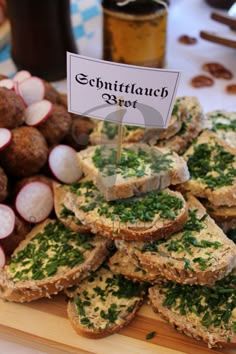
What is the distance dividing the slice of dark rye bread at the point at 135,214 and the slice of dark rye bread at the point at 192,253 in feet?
0.14

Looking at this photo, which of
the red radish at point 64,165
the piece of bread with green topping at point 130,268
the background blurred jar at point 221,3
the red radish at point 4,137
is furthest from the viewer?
the background blurred jar at point 221,3

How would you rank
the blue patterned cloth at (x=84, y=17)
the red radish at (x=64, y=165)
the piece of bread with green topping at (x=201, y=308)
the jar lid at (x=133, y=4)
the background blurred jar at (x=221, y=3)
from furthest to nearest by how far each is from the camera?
the background blurred jar at (x=221, y=3)
the blue patterned cloth at (x=84, y=17)
the jar lid at (x=133, y=4)
the red radish at (x=64, y=165)
the piece of bread with green topping at (x=201, y=308)

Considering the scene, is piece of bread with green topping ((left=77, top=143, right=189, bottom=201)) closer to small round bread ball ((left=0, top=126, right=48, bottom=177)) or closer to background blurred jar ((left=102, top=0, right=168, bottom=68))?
small round bread ball ((left=0, top=126, right=48, bottom=177))

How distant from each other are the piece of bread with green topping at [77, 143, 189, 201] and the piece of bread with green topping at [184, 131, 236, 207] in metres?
0.08

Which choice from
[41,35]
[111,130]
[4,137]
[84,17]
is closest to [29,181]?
[4,137]

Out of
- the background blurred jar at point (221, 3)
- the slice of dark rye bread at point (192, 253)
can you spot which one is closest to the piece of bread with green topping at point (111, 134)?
the slice of dark rye bread at point (192, 253)

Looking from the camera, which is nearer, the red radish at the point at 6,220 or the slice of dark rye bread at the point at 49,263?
the slice of dark rye bread at the point at 49,263

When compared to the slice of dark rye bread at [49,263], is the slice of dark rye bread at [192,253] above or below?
above

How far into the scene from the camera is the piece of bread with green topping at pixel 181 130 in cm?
201

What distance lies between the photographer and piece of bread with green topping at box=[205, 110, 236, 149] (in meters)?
2.10

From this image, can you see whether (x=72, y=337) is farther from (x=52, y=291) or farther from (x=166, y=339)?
(x=166, y=339)

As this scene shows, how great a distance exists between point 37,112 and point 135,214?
0.67 meters

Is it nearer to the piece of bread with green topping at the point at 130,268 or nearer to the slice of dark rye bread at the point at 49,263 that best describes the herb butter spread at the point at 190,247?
the piece of bread with green topping at the point at 130,268

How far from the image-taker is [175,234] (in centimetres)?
169
